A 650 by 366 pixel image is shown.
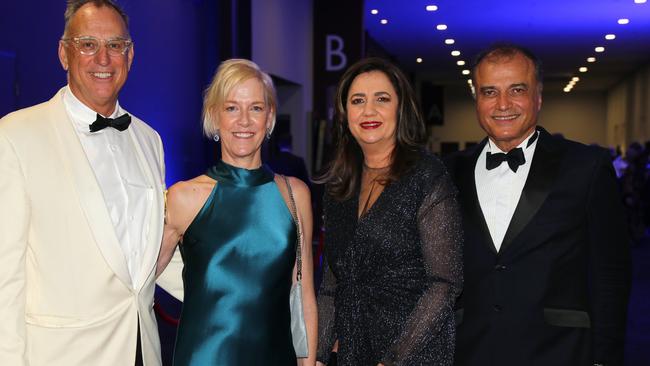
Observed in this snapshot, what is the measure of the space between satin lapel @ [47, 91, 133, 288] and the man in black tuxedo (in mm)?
1201

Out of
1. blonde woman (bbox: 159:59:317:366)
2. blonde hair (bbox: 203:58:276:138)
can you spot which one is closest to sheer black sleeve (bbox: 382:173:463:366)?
blonde woman (bbox: 159:59:317:366)

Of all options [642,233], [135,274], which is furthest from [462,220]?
[642,233]

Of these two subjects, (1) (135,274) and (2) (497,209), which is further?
(2) (497,209)

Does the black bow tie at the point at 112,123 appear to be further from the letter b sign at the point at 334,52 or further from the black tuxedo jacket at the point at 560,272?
the letter b sign at the point at 334,52

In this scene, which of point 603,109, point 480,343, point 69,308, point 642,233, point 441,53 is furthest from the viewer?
point 603,109

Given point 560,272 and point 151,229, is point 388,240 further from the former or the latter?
point 151,229

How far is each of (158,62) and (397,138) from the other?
5290 millimetres

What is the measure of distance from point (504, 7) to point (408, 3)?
5.93 feet

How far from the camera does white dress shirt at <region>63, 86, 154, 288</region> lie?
7.64 ft

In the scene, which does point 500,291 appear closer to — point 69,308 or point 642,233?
point 69,308

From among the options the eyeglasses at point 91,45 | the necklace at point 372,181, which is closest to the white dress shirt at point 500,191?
the necklace at point 372,181

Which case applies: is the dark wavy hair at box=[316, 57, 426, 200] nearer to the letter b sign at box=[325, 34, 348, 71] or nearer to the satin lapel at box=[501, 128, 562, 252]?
the satin lapel at box=[501, 128, 562, 252]

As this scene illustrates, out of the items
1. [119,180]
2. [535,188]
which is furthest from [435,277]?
[119,180]

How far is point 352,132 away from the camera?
2588mm
